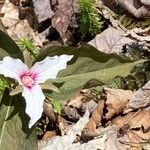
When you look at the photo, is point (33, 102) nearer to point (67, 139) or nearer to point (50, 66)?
point (50, 66)

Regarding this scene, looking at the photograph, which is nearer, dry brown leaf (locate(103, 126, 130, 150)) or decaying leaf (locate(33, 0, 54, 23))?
dry brown leaf (locate(103, 126, 130, 150))

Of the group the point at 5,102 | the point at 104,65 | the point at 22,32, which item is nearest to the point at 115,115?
the point at 104,65

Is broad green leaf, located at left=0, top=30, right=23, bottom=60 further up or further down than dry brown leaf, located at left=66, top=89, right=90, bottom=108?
further up

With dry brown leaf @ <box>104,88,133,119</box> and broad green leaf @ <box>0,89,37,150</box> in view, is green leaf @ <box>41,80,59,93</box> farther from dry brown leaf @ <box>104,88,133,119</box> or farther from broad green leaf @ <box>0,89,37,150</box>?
dry brown leaf @ <box>104,88,133,119</box>

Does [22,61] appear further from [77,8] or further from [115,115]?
[77,8]

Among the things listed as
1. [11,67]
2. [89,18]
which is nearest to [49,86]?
[11,67]

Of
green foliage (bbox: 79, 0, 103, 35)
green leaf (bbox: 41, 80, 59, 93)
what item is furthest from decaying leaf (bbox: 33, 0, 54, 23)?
green leaf (bbox: 41, 80, 59, 93)
